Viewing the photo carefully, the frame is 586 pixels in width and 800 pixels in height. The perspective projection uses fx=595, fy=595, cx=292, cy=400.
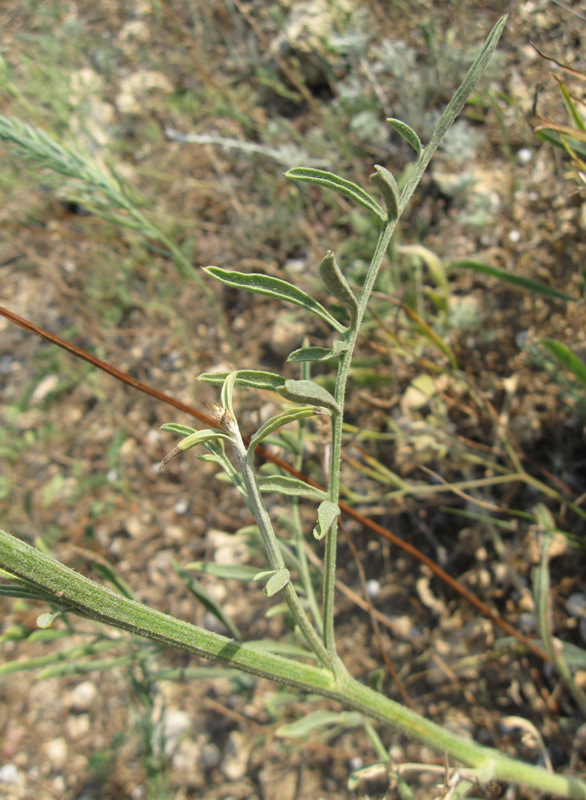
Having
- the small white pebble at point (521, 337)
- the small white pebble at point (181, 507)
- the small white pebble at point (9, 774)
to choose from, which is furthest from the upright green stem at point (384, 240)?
the small white pebble at point (9, 774)

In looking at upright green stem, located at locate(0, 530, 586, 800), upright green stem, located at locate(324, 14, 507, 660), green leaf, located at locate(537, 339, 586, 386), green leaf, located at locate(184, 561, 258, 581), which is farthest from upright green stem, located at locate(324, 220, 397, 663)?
green leaf, located at locate(537, 339, 586, 386)

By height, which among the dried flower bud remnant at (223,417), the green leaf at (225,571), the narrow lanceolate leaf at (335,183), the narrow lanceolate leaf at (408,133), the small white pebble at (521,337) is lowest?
the green leaf at (225,571)

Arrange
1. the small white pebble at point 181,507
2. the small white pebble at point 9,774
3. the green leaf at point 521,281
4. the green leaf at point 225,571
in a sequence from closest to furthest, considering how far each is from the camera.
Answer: the green leaf at point 225,571
the green leaf at point 521,281
the small white pebble at point 9,774
the small white pebble at point 181,507

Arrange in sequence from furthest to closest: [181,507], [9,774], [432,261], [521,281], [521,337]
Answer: [181,507], [9,774], [521,337], [432,261], [521,281]

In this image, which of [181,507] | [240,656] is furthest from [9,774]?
[240,656]

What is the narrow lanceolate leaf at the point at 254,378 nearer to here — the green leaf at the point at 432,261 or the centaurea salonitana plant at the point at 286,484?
the centaurea salonitana plant at the point at 286,484

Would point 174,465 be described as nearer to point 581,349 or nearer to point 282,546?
point 282,546

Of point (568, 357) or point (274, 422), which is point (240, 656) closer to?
point (274, 422)
